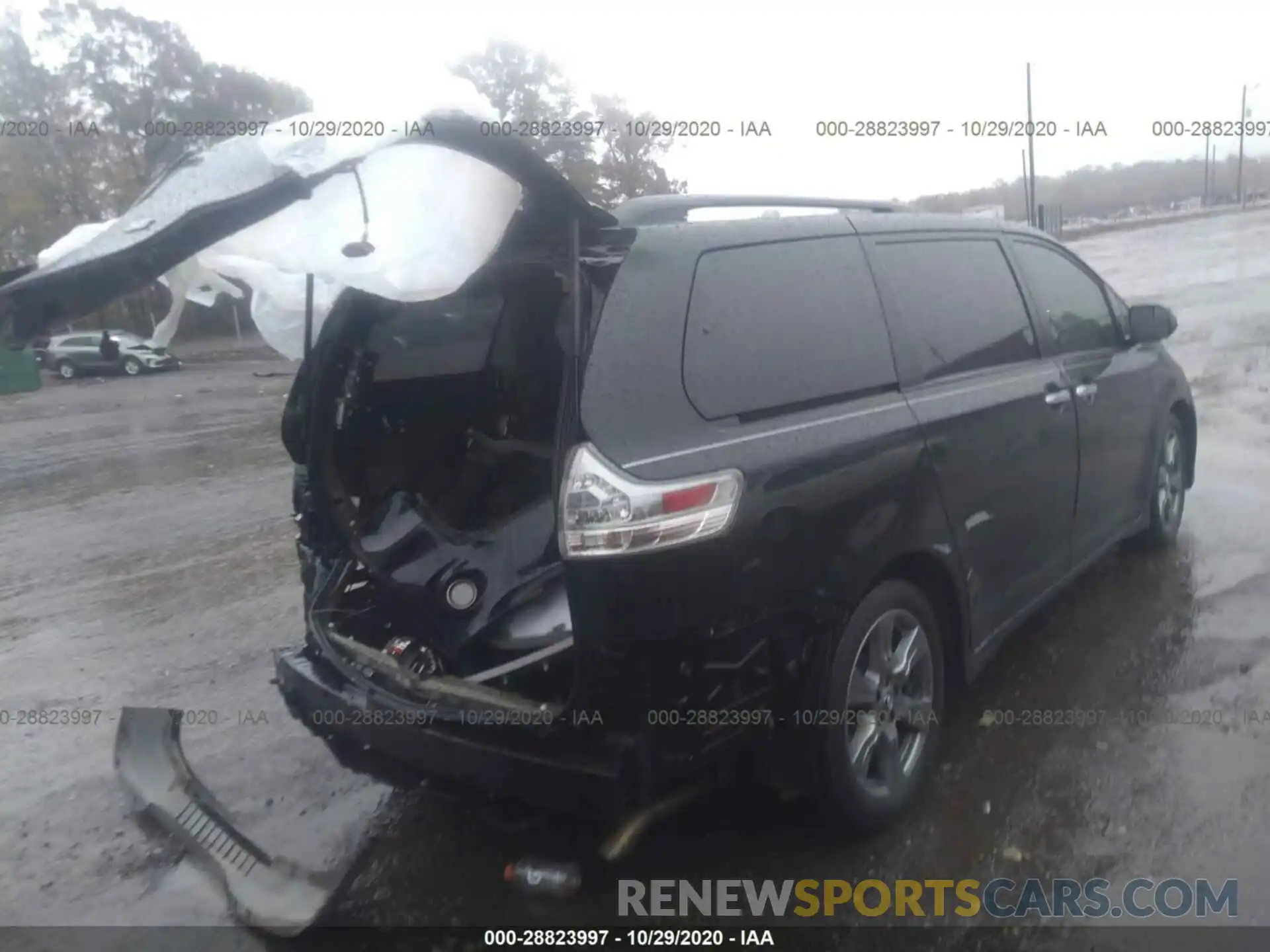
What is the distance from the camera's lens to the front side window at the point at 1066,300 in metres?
4.42

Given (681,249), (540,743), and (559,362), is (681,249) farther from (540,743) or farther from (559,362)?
(540,743)

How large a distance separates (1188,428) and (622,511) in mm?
4396

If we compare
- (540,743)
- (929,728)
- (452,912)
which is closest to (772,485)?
(540,743)

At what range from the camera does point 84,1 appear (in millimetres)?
45469

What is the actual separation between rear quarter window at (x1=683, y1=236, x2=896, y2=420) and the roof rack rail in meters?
0.28

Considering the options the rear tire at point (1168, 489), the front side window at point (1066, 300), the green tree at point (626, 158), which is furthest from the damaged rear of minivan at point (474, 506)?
the green tree at point (626, 158)

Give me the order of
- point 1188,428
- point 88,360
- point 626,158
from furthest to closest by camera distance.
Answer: point 626,158, point 88,360, point 1188,428

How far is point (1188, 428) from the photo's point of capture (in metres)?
5.73

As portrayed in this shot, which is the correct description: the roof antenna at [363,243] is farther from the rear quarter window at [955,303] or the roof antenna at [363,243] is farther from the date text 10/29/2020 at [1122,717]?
the date text 10/29/2020 at [1122,717]

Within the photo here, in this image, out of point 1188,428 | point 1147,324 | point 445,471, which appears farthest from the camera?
point 1188,428

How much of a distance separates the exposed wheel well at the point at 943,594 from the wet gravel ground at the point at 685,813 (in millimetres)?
352

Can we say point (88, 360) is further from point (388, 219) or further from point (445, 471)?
point (388, 219)

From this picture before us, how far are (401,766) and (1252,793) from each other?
8.86 ft

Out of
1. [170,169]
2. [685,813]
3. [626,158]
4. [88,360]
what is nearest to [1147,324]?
[685,813]
